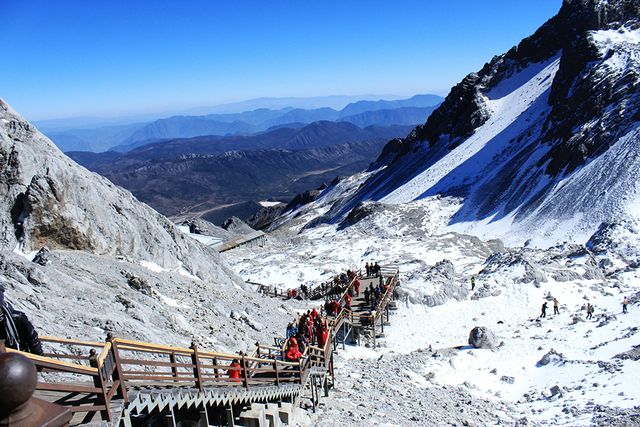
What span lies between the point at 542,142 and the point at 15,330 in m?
63.4

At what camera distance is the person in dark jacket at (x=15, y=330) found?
17.3ft

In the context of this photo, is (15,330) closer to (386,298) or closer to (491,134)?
(386,298)

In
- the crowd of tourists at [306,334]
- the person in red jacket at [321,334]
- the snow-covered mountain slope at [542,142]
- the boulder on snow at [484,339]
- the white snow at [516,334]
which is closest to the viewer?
the crowd of tourists at [306,334]

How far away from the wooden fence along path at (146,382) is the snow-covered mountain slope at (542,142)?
34.7m

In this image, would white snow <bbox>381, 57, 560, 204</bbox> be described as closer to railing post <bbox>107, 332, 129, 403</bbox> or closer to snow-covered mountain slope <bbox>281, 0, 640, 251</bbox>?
snow-covered mountain slope <bbox>281, 0, 640, 251</bbox>

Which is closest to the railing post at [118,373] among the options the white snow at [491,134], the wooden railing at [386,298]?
the wooden railing at [386,298]

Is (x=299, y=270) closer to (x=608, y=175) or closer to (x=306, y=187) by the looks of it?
(x=608, y=175)

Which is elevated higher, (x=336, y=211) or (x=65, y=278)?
(x=65, y=278)

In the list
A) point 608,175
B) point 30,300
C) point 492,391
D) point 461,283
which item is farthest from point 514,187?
point 30,300

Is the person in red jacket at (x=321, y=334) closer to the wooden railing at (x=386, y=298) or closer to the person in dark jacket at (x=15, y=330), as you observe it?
the wooden railing at (x=386, y=298)

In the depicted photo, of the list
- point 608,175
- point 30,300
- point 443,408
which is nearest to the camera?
point 30,300

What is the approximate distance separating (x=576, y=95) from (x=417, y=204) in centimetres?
2654

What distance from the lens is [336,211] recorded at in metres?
80.8

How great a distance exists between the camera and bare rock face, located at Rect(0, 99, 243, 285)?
13.8 metres
